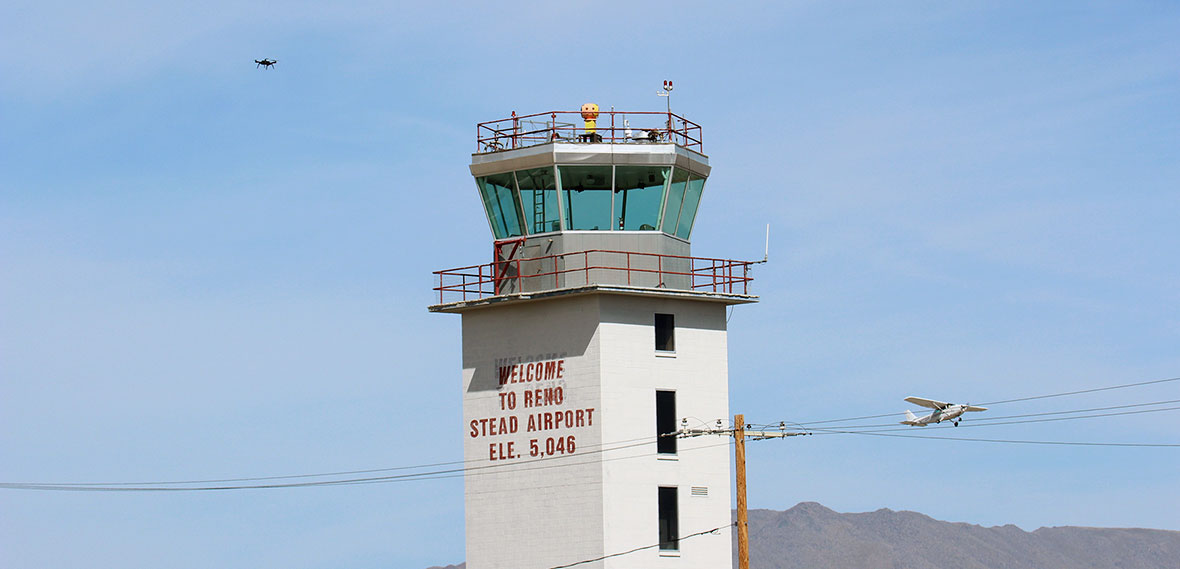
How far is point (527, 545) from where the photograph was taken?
53.3 m

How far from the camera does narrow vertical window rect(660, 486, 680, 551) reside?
174 feet

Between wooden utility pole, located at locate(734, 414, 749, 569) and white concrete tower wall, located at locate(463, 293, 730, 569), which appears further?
white concrete tower wall, located at locate(463, 293, 730, 569)

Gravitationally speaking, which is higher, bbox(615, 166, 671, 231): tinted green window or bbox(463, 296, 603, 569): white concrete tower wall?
bbox(615, 166, 671, 231): tinted green window

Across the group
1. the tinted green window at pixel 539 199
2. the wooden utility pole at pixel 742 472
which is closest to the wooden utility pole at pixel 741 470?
the wooden utility pole at pixel 742 472

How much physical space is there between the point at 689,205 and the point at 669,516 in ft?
32.5

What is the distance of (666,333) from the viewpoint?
54375 mm

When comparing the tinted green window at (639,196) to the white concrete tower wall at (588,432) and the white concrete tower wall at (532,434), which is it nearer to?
the white concrete tower wall at (588,432)

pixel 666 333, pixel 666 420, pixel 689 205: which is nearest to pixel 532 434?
pixel 666 420

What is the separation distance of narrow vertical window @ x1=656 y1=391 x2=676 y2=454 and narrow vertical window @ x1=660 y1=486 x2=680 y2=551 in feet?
4.09

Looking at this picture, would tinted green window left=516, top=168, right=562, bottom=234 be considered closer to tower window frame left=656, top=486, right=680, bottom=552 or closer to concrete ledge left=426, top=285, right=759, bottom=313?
concrete ledge left=426, top=285, right=759, bottom=313

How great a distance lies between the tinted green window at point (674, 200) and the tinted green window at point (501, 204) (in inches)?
177

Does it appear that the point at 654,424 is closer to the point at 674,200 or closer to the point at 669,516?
the point at 669,516

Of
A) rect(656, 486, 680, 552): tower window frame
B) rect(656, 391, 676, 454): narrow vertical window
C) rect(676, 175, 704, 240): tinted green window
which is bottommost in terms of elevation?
rect(656, 486, 680, 552): tower window frame

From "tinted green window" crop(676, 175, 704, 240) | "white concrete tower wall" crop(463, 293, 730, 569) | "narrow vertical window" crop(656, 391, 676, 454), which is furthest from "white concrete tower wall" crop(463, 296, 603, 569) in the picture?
"tinted green window" crop(676, 175, 704, 240)
